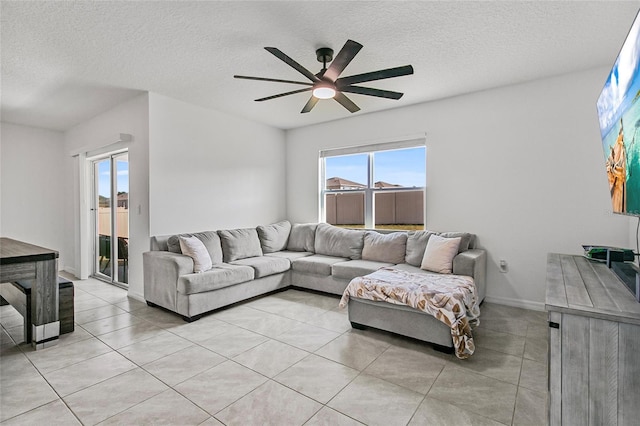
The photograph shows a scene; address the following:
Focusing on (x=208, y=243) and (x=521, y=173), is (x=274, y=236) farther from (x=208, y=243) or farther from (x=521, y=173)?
(x=521, y=173)

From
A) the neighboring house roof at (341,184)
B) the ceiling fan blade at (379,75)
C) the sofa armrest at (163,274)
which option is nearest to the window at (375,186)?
the neighboring house roof at (341,184)

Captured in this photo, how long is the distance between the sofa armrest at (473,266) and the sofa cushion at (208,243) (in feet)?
9.29

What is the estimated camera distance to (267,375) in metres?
2.17

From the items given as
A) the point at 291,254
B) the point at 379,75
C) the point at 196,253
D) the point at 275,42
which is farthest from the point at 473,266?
the point at 196,253

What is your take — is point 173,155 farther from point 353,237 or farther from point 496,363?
point 496,363

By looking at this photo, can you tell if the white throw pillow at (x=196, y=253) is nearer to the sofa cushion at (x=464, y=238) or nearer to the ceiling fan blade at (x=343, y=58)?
the ceiling fan blade at (x=343, y=58)

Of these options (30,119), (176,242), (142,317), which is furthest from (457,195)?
(30,119)

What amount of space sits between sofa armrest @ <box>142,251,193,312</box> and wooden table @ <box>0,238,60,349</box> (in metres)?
0.91

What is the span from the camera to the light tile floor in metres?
1.77

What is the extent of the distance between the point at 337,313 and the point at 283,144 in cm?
341

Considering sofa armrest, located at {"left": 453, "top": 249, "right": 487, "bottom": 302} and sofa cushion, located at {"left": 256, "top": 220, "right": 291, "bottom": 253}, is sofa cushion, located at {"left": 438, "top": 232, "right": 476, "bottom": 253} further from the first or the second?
sofa cushion, located at {"left": 256, "top": 220, "right": 291, "bottom": 253}

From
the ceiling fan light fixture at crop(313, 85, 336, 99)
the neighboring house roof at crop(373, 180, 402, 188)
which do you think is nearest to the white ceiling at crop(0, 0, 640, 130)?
the ceiling fan light fixture at crop(313, 85, 336, 99)

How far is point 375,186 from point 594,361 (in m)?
3.70

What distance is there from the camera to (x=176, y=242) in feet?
12.1
